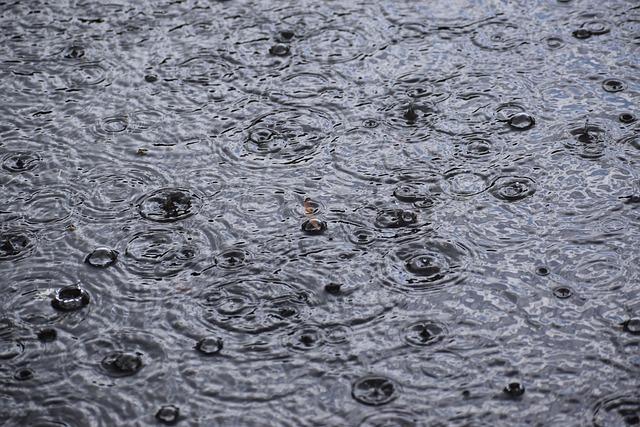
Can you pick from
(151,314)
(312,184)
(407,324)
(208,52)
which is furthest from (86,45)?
(407,324)

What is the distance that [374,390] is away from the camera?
1931 mm

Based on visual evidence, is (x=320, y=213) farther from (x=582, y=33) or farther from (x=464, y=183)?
(x=582, y=33)

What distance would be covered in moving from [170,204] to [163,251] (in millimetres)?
201

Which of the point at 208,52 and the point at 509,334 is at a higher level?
the point at 208,52

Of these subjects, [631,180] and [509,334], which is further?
[631,180]

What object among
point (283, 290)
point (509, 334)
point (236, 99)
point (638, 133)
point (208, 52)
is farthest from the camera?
point (208, 52)

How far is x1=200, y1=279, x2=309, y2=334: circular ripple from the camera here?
6.89ft

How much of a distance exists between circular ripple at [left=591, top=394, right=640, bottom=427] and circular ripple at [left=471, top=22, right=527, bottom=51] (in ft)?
5.03

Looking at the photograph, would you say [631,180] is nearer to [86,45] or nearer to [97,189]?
[97,189]

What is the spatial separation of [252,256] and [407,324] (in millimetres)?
480

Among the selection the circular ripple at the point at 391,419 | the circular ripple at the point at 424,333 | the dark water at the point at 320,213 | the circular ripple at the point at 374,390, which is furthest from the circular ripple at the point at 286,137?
the circular ripple at the point at 391,419

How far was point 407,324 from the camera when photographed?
2086 millimetres

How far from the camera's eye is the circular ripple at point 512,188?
8.00 feet

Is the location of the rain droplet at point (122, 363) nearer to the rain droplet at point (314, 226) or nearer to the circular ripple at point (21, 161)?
the rain droplet at point (314, 226)
